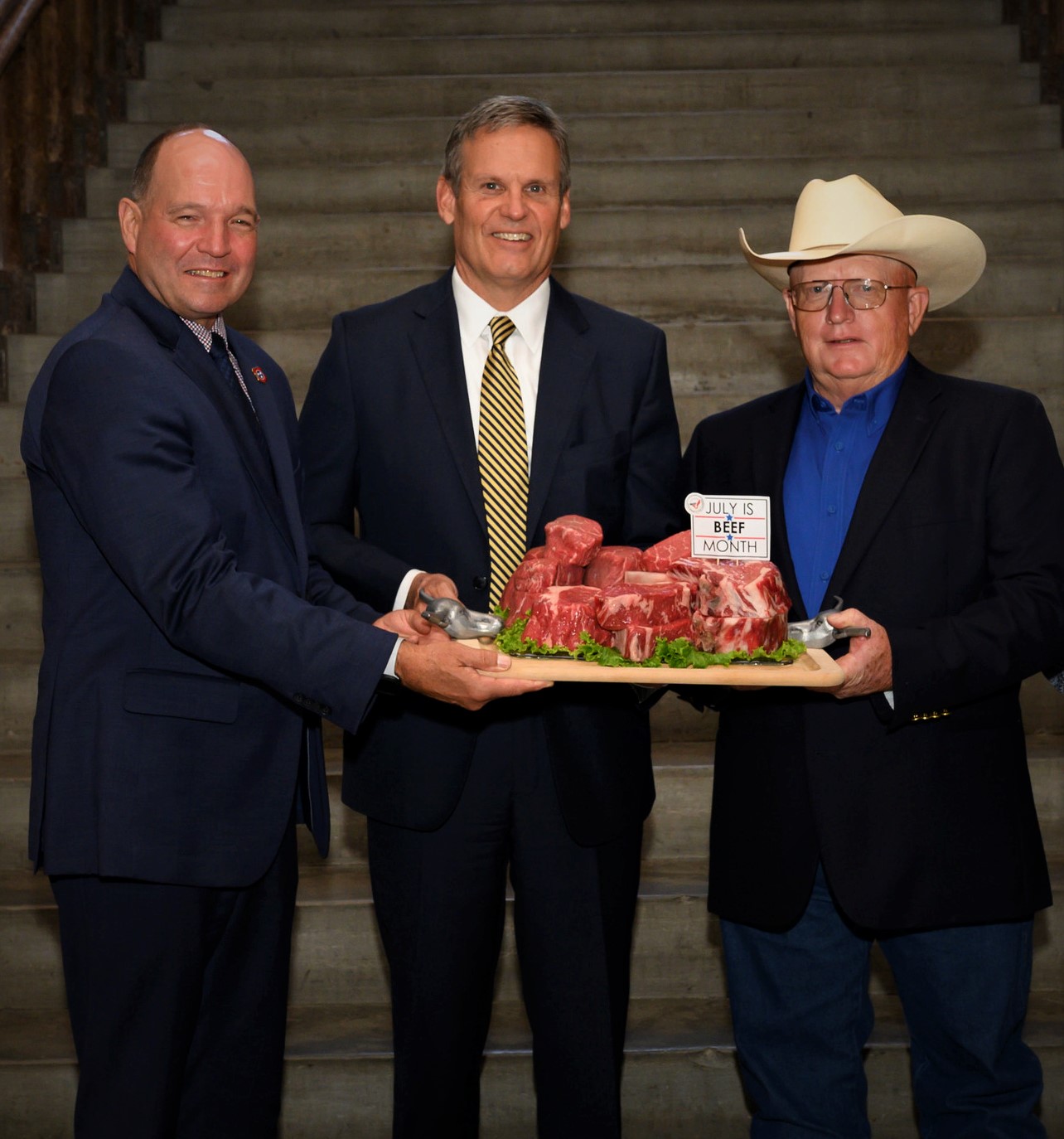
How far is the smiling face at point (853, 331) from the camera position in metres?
2.36

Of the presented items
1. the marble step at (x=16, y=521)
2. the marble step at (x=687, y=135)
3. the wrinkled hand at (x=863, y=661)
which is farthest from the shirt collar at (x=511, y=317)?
the marble step at (x=687, y=135)

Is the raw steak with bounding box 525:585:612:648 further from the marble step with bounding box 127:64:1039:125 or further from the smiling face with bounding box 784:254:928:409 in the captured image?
the marble step with bounding box 127:64:1039:125

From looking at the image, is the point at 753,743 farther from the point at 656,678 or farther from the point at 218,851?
the point at 218,851

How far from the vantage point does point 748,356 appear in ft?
14.6

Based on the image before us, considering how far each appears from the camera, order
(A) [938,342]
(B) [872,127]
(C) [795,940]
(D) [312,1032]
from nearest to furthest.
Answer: (C) [795,940], (D) [312,1032], (A) [938,342], (B) [872,127]

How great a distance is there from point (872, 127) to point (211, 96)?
8.28 ft

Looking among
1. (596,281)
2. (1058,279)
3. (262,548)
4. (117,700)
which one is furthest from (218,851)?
(1058,279)

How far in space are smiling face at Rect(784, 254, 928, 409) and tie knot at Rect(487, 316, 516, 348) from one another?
1.62 ft

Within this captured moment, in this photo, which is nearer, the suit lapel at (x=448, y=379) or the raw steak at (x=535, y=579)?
the raw steak at (x=535, y=579)

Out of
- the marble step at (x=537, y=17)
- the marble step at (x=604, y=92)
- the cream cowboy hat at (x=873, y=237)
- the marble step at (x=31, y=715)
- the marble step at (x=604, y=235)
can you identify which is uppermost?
the marble step at (x=537, y=17)

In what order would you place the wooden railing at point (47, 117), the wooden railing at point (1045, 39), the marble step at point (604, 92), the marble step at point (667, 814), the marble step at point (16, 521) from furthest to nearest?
1. the marble step at point (604, 92)
2. the wooden railing at point (1045, 39)
3. the wooden railing at point (47, 117)
4. the marble step at point (16, 521)
5. the marble step at point (667, 814)

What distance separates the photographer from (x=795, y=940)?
7.73 feet

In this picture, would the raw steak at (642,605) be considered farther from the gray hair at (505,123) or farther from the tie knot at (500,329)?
the gray hair at (505,123)

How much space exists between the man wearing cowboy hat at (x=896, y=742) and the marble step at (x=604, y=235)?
8.13ft
